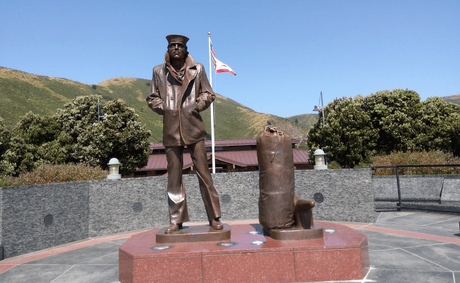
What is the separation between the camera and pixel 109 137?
2712cm

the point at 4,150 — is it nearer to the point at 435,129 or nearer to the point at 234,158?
the point at 234,158

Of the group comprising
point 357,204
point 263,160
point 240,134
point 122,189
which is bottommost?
point 357,204

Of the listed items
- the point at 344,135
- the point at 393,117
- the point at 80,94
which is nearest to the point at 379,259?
the point at 344,135

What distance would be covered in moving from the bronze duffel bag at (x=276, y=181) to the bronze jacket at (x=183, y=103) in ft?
3.89

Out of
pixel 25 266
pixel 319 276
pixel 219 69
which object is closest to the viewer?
pixel 319 276

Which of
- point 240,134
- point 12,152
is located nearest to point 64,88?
point 240,134

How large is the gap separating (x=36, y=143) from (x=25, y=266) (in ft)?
96.4

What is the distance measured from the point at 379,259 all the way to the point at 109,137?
25658 millimetres

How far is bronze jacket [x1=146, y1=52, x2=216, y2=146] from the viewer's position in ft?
17.5

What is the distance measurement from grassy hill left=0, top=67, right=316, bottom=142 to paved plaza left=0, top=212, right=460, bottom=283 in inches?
1869

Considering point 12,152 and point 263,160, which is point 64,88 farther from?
point 263,160

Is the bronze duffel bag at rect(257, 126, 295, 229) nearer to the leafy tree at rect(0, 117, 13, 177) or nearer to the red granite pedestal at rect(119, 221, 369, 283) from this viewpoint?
the red granite pedestal at rect(119, 221, 369, 283)

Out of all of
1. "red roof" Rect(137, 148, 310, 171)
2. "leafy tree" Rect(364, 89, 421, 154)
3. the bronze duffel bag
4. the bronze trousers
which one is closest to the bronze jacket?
the bronze trousers

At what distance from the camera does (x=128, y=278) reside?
4.36 m
